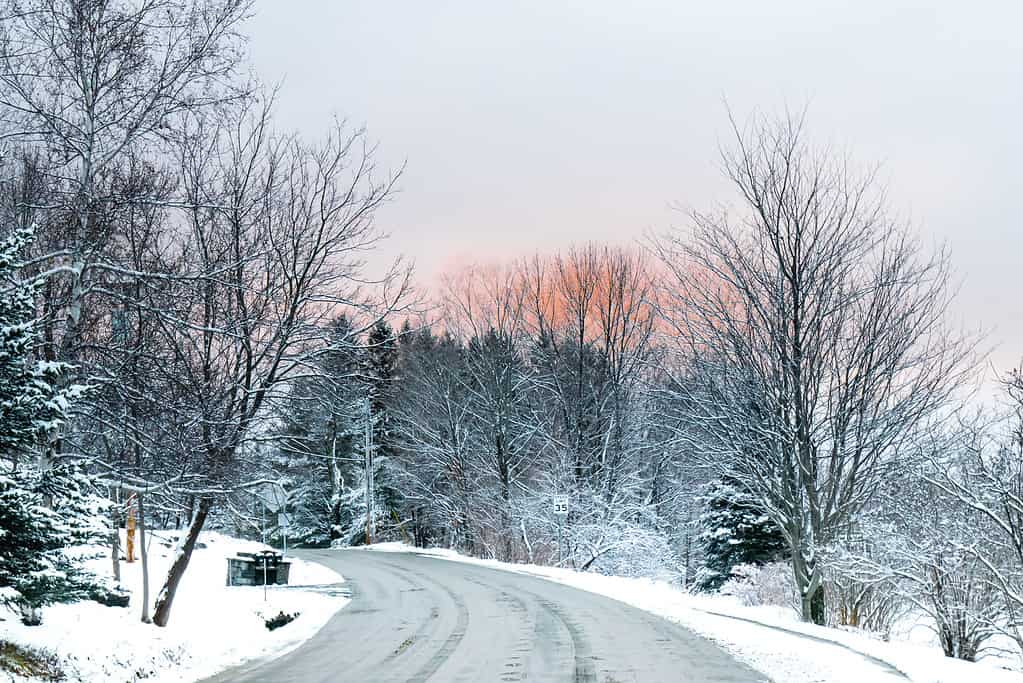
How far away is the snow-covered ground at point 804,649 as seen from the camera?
10.8 m

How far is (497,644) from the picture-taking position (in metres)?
14.0

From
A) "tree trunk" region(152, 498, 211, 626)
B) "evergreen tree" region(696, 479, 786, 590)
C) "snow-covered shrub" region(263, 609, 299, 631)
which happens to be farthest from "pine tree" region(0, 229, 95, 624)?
"evergreen tree" region(696, 479, 786, 590)

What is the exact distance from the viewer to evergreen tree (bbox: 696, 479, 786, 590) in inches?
1162

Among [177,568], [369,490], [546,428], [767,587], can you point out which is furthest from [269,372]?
[369,490]

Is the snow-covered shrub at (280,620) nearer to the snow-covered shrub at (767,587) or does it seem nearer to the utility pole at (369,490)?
the snow-covered shrub at (767,587)

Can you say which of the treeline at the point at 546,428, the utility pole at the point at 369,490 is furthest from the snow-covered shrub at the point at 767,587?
the utility pole at the point at 369,490

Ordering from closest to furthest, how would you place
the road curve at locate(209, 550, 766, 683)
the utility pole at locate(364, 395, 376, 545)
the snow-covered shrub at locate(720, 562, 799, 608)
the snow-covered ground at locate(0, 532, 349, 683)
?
1. the snow-covered ground at locate(0, 532, 349, 683)
2. the road curve at locate(209, 550, 766, 683)
3. the snow-covered shrub at locate(720, 562, 799, 608)
4. the utility pole at locate(364, 395, 376, 545)

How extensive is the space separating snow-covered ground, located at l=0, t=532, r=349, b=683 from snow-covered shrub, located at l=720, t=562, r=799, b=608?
10587 mm

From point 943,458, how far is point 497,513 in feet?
85.5

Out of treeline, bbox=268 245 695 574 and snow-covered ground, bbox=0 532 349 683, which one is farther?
treeline, bbox=268 245 695 574

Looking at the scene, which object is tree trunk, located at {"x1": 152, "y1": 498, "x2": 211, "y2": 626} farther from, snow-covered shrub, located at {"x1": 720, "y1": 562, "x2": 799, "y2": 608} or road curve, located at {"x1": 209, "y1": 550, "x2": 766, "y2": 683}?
snow-covered shrub, located at {"x1": 720, "y1": 562, "x2": 799, "y2": 608}

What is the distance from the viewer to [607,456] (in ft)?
136

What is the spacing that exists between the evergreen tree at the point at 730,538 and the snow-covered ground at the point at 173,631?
13.2 metres

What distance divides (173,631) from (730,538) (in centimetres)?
2034
